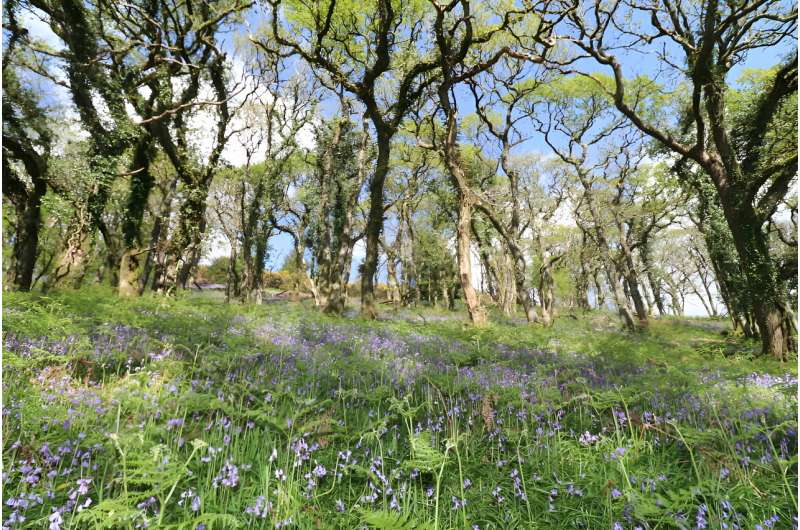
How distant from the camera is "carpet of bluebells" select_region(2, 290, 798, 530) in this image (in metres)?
2.29

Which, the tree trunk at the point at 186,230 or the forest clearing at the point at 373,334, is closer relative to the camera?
the forest clearing at the point at 373,334

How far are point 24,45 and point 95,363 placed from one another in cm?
1700

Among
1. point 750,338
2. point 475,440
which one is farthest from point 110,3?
point 750,338

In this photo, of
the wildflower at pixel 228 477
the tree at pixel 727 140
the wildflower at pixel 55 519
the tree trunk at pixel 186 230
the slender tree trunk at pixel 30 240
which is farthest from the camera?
the tree trunk at pixel 186 230

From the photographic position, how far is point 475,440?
3.57 m

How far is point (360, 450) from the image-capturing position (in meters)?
3.38

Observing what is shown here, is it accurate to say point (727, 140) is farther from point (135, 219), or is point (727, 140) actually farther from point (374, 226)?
point (135, 219)

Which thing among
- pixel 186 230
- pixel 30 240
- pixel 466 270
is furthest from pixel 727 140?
pixel 30 240

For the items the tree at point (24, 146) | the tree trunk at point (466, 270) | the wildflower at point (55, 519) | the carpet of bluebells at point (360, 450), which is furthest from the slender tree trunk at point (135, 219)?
the wildflower at point (55, 519)

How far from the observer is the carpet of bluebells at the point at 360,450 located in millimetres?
2295

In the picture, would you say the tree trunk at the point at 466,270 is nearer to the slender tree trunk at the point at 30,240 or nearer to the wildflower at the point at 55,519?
the wildflower at the point at 55,519

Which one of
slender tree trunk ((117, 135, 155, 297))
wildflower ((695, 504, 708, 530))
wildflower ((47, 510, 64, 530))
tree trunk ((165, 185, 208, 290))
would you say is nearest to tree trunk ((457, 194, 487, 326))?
wildflower ((695, 504, 708, 530))

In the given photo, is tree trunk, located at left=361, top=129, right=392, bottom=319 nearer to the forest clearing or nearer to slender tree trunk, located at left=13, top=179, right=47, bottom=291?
the forest clearing

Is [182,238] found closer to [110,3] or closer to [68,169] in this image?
[68,169]
